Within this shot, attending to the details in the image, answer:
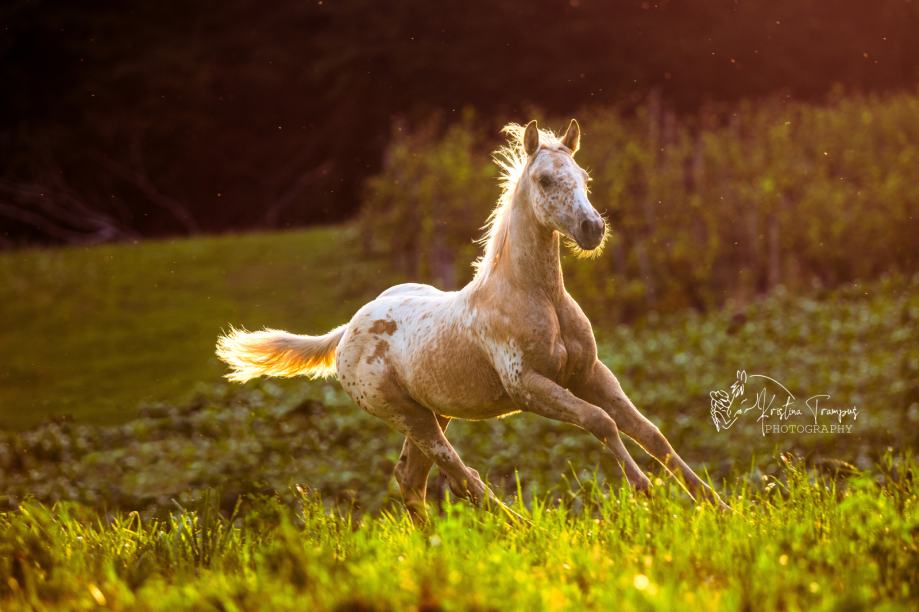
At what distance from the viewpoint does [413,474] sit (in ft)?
20.7

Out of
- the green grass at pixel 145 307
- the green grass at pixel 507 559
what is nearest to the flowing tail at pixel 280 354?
the green grass at pixel 507 559

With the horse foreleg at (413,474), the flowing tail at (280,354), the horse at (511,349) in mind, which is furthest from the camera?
the flowing tail at (280,354)

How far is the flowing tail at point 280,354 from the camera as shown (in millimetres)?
6637

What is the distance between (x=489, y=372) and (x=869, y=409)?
7485 mm

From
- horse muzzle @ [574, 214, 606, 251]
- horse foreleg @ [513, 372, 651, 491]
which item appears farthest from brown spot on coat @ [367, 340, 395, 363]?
horse muzzle @ [574, 214, 606, 251]

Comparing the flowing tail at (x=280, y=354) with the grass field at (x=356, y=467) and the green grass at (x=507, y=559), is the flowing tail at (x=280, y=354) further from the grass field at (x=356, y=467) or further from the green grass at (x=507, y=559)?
the green grass at (x=507, y=559)

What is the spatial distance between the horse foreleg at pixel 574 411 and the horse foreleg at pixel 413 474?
44.9 inches

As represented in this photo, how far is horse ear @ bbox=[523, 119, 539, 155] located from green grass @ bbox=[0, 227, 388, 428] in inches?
423

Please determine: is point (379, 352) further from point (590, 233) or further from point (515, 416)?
point (515, 416)

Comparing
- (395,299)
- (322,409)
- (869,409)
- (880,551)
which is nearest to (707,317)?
(869,409)

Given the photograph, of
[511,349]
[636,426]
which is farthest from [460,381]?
[636,426]

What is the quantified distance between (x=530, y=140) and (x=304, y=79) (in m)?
24.7

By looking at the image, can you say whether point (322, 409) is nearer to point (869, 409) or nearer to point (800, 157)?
point (869, 409)

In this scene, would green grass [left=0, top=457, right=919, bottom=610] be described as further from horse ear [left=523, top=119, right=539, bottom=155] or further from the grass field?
horse ear [left=523, top=119, right=539, bottom=155]
